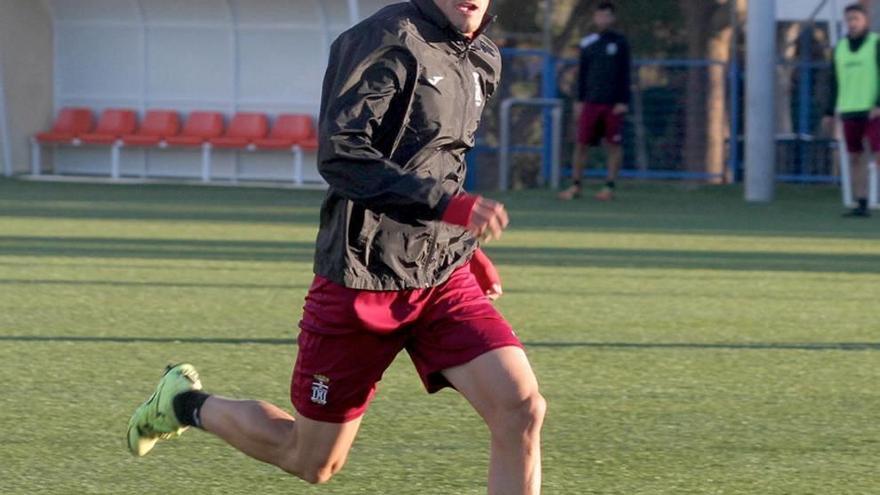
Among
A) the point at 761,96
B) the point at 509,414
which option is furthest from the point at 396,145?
the point at 761,96

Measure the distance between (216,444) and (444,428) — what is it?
85 cm

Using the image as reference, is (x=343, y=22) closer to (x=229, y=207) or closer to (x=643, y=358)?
(x=229, y=207)

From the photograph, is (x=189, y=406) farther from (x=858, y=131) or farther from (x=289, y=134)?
(x=289, y=134)

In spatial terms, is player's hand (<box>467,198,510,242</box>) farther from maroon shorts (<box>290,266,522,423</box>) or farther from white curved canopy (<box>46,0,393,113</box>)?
white curved canopy (<box>46,0,393,113</box>)

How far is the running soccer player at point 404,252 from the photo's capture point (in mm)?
4367

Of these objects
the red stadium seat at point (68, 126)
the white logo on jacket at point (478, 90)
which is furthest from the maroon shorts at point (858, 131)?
the white logo on jacket at point (478, 90)

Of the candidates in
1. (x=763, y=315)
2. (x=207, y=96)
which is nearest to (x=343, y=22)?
(x=207, y=96)

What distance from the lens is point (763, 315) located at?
32.5 feet

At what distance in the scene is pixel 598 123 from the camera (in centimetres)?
1959

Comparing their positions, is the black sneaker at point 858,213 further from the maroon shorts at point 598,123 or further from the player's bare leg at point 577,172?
the player's bare leg at point 577,172

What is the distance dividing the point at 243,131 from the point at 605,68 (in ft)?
17.3

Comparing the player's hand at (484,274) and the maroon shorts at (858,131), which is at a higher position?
the maroon shorts at (858,131)

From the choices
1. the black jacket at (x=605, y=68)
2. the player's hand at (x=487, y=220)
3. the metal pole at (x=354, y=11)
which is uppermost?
the metal pole at (x=354, y=11)

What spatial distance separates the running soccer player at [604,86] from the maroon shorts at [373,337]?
14985mm
